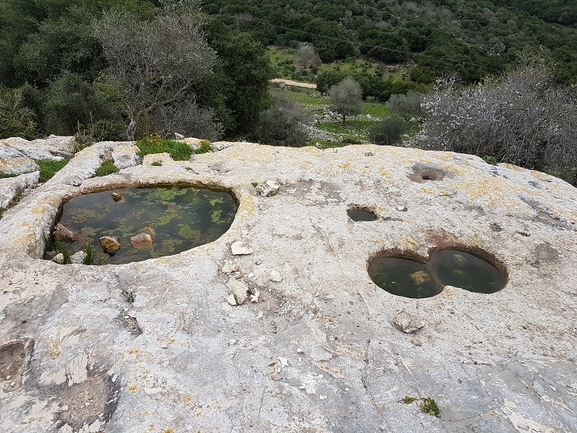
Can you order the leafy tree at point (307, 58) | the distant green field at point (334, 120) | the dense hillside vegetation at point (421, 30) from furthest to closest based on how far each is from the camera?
the leafy tree at point (307, 58) < the dense hillside vegetation at point (421, 30) < the distant green field at point (334, 120)

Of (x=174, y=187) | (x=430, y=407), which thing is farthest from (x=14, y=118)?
(x=430, y=407)

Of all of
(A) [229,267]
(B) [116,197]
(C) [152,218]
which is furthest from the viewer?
(B) [116,197]

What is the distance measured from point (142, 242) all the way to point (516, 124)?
1960 centimetres

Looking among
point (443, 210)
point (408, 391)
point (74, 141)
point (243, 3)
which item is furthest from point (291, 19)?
point (408, 391)

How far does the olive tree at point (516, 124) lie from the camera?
68.7 ft

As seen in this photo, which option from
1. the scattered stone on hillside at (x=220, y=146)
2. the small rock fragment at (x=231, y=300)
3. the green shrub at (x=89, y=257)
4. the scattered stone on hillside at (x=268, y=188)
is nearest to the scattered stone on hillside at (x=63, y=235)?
the green shrub at (x=89, y=257)

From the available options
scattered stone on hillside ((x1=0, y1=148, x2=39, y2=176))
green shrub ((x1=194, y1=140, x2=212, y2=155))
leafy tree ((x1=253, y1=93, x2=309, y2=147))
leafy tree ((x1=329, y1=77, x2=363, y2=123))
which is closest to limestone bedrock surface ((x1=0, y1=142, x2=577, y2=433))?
scattered stone on hillside ((x1=0, y1=148, x2=39, y2=176))

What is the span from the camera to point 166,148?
15969mm

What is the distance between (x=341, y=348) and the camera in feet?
24.4

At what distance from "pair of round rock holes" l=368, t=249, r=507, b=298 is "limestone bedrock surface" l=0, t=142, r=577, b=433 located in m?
0.29

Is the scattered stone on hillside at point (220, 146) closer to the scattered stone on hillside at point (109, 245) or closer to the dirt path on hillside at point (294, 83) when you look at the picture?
the scattered stone on hillside at point (109, 245)

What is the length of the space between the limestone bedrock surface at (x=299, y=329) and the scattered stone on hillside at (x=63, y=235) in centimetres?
25

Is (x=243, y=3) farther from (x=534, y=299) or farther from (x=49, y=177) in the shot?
(x=534, y=299)

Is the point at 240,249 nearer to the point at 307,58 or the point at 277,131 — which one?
the point at 277,131
